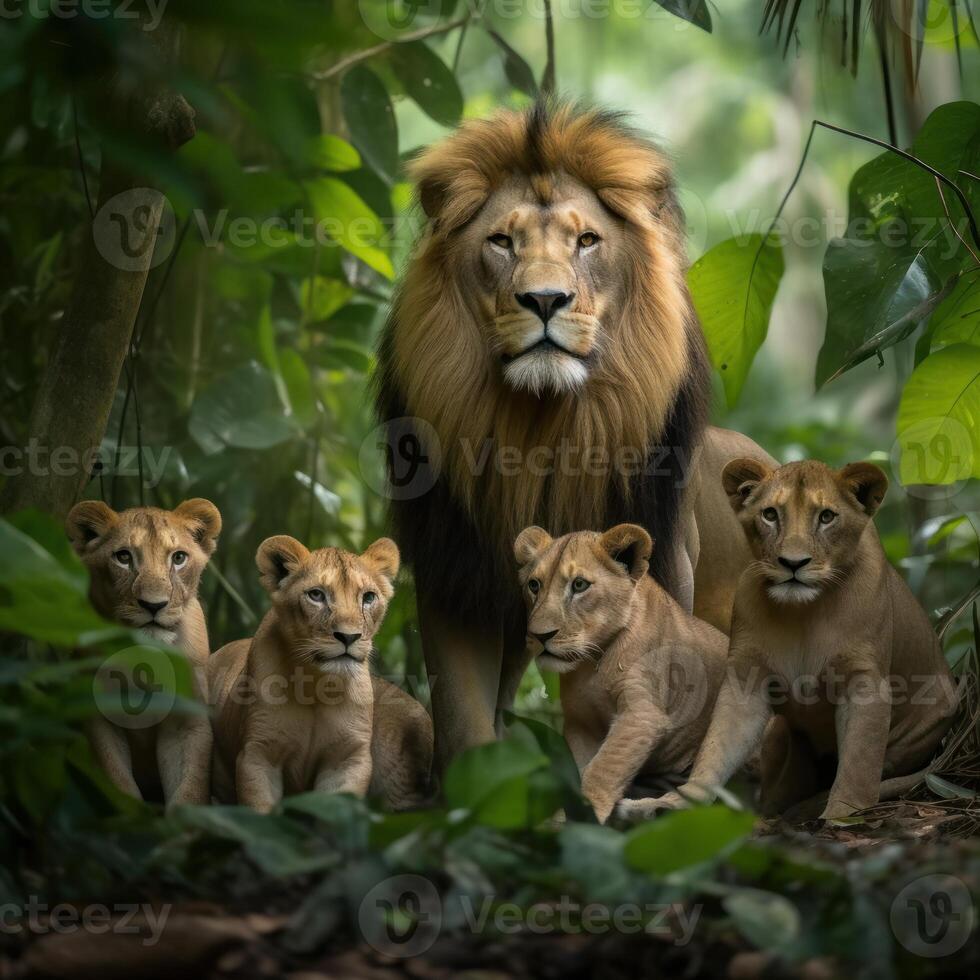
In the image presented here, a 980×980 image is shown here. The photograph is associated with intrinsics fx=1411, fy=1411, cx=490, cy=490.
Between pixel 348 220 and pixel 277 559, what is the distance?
2.04 m

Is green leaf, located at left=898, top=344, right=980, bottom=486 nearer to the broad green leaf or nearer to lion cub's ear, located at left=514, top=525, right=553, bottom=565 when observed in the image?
lion cub's ear, located at left=514, top=525, right=553, bottom=565

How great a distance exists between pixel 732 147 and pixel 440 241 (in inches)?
695

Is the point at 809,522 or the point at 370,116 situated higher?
the point at 370,116

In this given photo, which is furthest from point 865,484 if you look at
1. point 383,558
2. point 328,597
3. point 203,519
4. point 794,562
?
point 203,519

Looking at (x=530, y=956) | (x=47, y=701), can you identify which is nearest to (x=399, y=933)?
(x=530, y=956)

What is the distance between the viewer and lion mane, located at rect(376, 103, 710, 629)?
13.4 feet

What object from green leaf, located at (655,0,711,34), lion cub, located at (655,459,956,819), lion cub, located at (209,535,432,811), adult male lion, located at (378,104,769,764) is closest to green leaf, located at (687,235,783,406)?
adult male lion, located at (378,104,769,764)

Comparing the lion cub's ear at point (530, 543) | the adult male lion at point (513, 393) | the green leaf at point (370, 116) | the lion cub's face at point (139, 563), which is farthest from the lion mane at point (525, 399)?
the green leaf at point (370, 116)

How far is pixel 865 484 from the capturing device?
3682 mm

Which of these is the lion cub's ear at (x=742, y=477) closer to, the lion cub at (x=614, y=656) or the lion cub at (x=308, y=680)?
the lion cub at (x=614, y=656)

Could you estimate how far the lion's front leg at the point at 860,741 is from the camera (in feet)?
11.9

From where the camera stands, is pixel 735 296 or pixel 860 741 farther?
pixel 735 296

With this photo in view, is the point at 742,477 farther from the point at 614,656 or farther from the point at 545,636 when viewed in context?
the point at 545,636

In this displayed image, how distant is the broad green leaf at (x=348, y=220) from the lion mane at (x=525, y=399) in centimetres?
101
